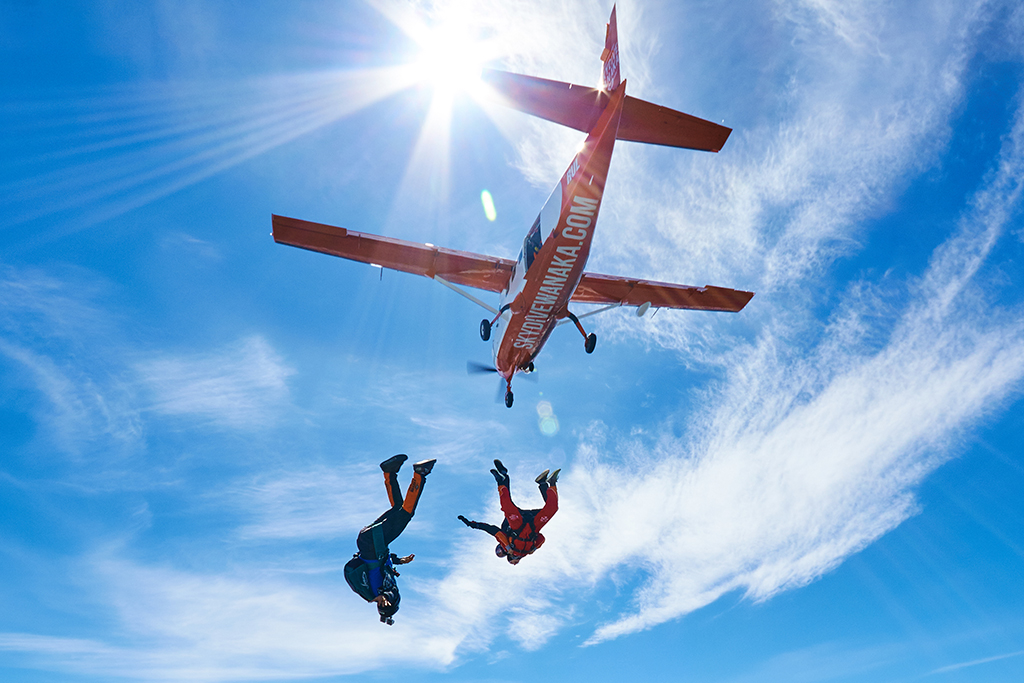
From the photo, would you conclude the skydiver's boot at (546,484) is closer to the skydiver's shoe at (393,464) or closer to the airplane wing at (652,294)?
the skydiver's shoe at (393,464)

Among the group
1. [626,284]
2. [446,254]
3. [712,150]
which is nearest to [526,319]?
[446,254]

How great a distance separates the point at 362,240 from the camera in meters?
20.4

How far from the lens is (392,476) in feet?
35.7

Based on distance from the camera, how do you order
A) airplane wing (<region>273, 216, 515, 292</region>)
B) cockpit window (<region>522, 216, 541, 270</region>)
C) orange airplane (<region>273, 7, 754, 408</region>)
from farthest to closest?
1. airplane wing (<region>273, 216, 515, 292</region>)
2. cockpit window (<region>522, 216, 541, 270</region>)
3. orange airplane (<region>273, 7, 754, 408</region>)

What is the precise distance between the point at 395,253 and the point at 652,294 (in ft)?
38.5

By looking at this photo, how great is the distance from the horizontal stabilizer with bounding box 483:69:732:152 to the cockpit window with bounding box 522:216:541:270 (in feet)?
11.0

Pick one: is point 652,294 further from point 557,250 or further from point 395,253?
point 395,253

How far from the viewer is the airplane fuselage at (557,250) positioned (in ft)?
50.5

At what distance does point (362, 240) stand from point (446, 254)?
3.33 meters

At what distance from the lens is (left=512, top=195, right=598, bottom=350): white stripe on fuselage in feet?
51.3

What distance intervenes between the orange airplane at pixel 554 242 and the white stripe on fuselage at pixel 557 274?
0.03 metres

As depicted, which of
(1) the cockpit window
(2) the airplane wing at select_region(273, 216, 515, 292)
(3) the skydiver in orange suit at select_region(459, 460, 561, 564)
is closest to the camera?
(3) the skydiver in orange suit at select_region(459, 460, 561, 564)

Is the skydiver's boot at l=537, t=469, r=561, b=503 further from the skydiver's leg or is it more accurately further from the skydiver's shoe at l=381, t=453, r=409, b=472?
the skydiver's shoe at l=381, t=453, r=409, b=472

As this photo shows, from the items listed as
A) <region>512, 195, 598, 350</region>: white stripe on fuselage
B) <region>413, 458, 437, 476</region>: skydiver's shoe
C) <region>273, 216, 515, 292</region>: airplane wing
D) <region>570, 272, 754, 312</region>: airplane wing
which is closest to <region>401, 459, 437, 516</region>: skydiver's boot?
<region>413, 458, 437, 476</region>: skydiver's shoe
